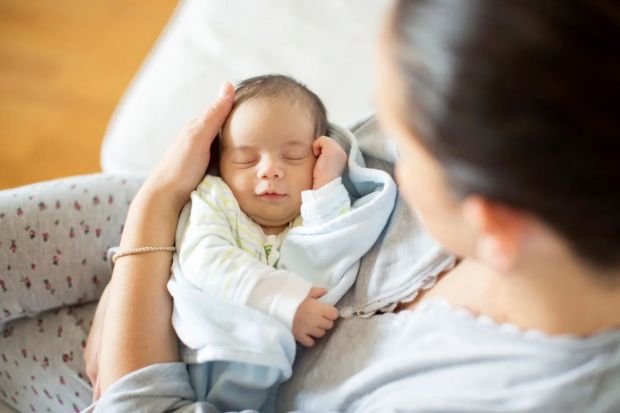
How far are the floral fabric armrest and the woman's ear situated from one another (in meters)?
0.71

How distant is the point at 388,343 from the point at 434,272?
0.35 feet

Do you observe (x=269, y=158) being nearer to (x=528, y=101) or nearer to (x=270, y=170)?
(x=270, y=170)

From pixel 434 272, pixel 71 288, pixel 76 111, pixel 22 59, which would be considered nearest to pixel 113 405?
pixel 71 288

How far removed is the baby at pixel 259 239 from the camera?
0.85 meters

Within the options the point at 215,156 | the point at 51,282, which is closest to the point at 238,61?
the point at 215,156

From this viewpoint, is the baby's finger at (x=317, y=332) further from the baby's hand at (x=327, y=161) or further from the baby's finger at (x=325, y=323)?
the baby's hand at (x=327, y=161)

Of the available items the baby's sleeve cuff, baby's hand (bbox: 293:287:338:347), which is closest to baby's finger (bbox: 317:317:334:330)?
baby's hand (bbox: 293:287:338:347)

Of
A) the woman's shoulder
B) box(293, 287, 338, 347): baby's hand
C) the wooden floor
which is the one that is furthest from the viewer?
the wooden floor

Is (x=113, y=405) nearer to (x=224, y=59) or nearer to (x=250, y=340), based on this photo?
(x=250, y=340)

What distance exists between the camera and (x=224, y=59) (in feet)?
4.52

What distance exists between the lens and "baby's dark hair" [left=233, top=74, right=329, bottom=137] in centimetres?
102

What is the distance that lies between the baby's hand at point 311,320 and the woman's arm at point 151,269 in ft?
0.61

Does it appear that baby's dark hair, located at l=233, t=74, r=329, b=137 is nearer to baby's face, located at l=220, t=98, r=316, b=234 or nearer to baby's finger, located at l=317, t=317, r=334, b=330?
baby's face, located at l=220, t=98, r=316, b=234

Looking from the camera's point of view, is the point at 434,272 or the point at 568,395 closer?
the point at 568,395
